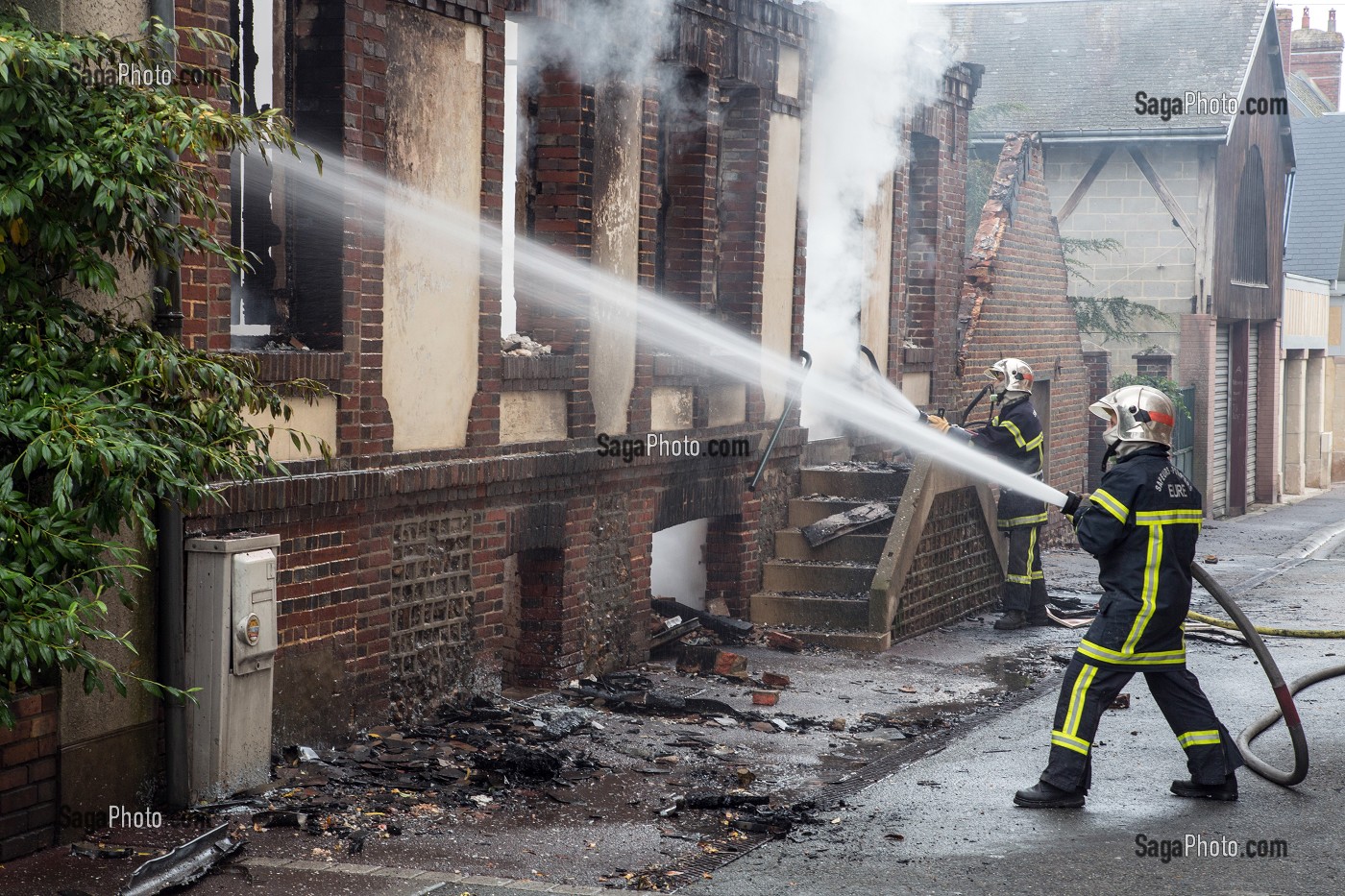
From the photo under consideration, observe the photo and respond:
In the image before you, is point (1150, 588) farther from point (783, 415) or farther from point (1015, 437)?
point (1015, 437)

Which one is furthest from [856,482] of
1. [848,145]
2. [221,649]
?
[221,649]

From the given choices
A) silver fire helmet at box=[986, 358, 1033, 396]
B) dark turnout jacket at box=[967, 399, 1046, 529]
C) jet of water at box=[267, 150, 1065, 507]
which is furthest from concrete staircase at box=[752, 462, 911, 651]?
silver fire helmet at box=[986, 358, 1033, 396]

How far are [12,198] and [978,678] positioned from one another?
7.48 meters

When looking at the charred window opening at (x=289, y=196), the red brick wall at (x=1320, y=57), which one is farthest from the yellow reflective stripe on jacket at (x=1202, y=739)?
the red brick wall at (x=1320, y=57)

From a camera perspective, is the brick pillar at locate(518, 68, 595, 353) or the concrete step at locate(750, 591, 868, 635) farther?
the concrete step at locate(750, 591, 868, 635)

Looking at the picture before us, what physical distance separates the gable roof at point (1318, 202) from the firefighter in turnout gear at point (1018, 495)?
23.1 meters

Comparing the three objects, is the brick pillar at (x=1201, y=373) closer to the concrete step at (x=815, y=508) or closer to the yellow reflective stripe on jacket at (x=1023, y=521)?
the yellow reflective stripe on jacket at (x=1023, y=521)

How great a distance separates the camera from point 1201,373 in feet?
79.4

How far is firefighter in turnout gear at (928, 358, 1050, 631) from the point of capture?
1304 cm

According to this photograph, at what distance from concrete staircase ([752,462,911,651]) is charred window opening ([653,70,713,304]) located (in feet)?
7.64

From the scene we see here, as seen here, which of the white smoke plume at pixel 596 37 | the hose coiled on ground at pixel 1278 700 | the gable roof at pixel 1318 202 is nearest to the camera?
the hose coiled on ground at pixel 1278 700

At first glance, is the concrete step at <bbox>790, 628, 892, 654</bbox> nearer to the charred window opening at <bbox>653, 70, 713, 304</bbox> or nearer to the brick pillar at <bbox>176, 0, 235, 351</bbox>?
the charred window opening at <bbox>653, 70, 713, 304</bbox>

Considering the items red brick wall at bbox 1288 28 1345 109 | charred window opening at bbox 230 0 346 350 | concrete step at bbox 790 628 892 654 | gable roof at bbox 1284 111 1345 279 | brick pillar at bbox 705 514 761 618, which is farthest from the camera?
red brick wall at bbox 1288 28 1345 109

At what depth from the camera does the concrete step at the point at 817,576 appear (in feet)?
40.7
